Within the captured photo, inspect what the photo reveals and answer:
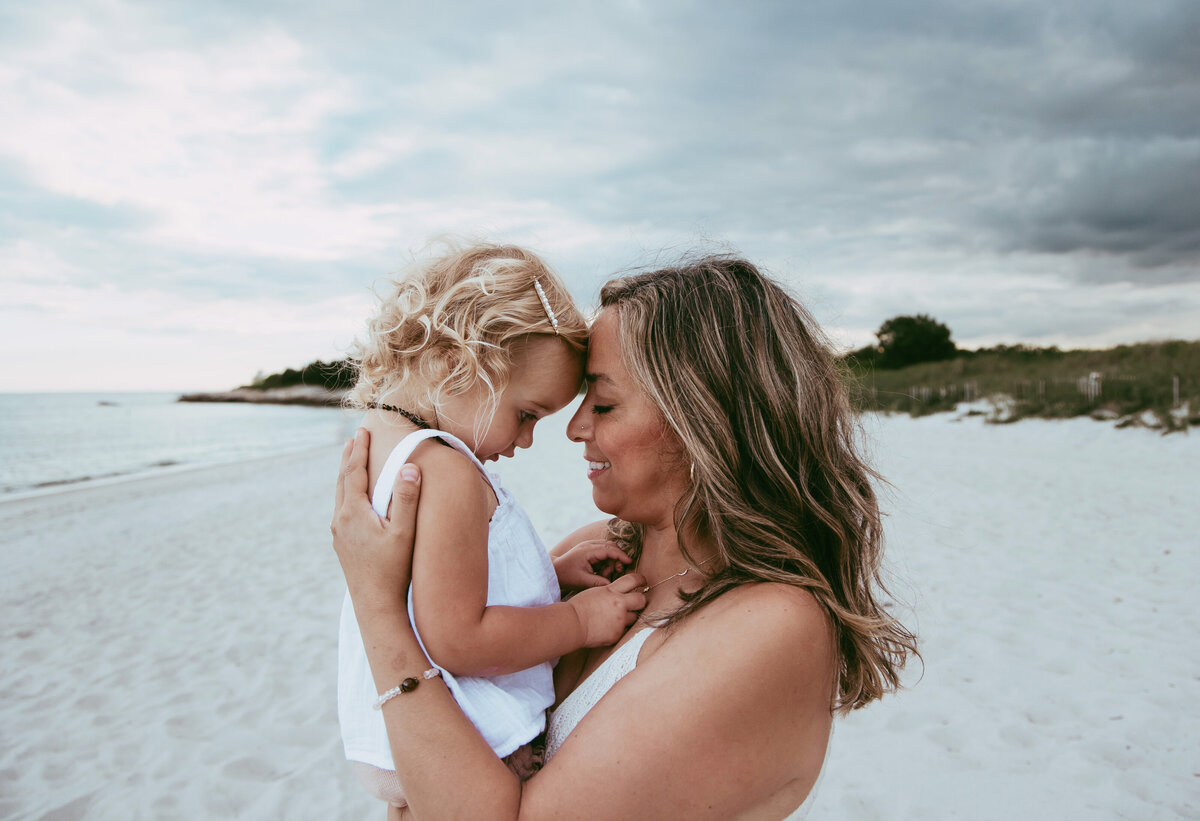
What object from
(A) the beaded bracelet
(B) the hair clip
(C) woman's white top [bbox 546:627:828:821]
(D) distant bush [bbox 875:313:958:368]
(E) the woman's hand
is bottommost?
(C) woman's white top [bbox 546:627:828:821]

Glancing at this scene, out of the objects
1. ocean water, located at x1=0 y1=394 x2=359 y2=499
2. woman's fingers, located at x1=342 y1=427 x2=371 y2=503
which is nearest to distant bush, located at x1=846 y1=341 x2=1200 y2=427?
woman's fingers, located at x1=342 y1=427 x2=371 y2=503

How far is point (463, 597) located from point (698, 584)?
62 centimetres

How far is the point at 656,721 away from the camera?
129cm

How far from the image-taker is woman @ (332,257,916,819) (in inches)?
51.1

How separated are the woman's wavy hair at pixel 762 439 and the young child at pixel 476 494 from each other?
340 mm

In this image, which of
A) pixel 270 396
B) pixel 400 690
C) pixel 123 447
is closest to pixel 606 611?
pixel 400 690

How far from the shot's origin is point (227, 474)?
1880 cm

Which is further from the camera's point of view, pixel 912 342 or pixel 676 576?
pixel 912 342

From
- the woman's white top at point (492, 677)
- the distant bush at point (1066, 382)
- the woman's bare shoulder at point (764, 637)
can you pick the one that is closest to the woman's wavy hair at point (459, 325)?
the woman's white top at point (492, 677)

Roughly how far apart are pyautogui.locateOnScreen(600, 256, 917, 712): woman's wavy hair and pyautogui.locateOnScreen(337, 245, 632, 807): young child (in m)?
0.34

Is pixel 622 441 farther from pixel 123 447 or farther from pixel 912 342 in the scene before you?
pixel 912 342

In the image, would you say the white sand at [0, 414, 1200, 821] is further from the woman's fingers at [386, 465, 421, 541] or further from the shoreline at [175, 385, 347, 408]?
the shoreline at [175, 385, 347, 408]

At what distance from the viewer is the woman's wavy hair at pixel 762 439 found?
5.16ft

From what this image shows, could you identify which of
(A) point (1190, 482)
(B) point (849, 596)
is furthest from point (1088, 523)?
(B) point (849, 596)
